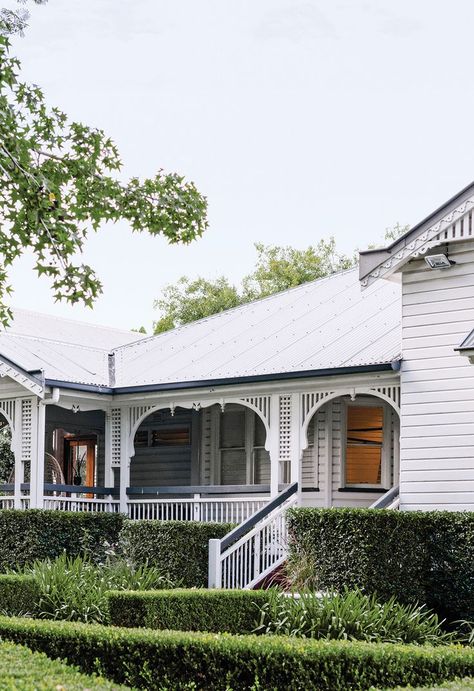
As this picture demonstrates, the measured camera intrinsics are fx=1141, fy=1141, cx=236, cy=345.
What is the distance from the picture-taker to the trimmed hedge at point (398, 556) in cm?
1508

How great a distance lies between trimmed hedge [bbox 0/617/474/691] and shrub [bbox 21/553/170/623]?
9.09 ft

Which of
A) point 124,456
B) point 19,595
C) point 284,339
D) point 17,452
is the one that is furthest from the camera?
point 124,456

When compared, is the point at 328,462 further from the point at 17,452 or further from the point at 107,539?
the point at 17,452

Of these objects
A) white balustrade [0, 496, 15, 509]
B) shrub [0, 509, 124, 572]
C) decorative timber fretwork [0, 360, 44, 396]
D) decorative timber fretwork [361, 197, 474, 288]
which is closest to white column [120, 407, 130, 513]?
shrub [0, 509, 124, 572]

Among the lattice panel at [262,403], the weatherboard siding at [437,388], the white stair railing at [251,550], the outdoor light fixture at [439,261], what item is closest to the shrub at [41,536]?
the white stair railing at [251,550]

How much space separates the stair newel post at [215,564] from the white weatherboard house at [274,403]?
0.9 inches

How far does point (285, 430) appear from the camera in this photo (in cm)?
1902

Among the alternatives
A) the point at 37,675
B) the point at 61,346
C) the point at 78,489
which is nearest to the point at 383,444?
the point at 78,489

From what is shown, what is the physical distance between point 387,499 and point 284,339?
4.63 metres

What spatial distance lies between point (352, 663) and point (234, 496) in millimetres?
10297

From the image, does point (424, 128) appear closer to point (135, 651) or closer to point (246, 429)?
point (246, 429)

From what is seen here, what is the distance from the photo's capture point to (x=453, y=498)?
53.6 feet

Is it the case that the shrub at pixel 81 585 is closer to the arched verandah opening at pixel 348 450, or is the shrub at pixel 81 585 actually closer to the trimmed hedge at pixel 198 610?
the trimmed hedge at pixel 198 610

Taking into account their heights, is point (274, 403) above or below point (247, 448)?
above
